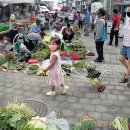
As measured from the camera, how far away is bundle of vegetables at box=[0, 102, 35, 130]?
3703 millimetres

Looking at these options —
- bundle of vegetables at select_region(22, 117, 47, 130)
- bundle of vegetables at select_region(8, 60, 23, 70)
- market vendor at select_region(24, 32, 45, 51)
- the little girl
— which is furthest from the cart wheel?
market vendor at select_region(24, 32, 45, 51)

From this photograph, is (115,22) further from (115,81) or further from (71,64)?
(115,81)

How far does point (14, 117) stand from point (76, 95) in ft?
10.1

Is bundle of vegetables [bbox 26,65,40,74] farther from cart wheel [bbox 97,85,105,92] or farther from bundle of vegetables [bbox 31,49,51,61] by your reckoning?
cart wheel [bbox 97,85,105,92]

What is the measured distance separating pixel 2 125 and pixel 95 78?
3645 millimetres

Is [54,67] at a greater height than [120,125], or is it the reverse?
[54,67]

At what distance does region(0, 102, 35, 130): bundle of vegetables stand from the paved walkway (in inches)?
59.8

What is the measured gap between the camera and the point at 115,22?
14.3m

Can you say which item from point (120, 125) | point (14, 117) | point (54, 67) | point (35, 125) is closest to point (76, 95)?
point (54, 67)

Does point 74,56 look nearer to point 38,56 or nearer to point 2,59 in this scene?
point 38,56

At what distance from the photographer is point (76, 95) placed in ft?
21.9

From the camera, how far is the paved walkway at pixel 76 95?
18.8ft

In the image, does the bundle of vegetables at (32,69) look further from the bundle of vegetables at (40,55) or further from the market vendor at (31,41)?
the market vendor at (31,41)

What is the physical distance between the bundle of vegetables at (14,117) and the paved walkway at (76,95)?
152cm
